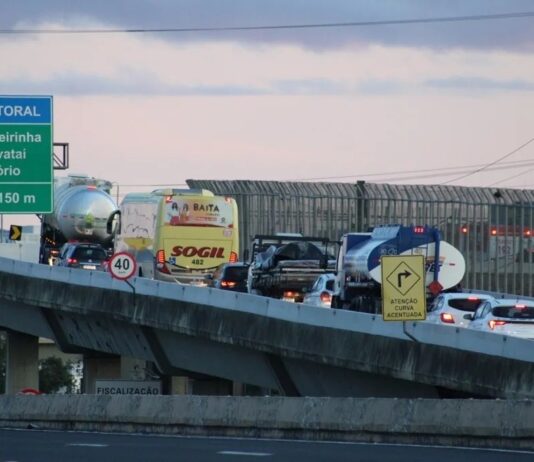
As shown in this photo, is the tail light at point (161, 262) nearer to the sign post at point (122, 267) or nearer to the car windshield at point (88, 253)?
the car windshield at point (88, 253)

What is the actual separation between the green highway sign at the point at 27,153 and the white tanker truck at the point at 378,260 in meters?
11.7

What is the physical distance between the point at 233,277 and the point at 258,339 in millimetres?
11846

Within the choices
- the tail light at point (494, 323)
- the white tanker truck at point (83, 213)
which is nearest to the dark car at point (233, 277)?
the white tanker truck at point (83, 213)

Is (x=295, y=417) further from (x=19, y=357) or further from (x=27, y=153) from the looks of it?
(x=19, y=357)

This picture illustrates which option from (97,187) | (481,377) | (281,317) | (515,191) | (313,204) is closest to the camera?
(481,377)

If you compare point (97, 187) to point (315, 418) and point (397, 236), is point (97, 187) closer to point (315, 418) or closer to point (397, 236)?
point (397, 236)

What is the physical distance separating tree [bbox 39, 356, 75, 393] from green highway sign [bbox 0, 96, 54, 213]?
82.2m

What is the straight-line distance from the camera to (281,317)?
33.6 meters

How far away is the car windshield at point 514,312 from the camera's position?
3014 cm

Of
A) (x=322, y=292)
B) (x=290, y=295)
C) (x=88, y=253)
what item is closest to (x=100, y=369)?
(x=88, y=253)

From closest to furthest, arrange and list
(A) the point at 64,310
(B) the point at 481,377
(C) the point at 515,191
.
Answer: (B) the point at 481,377 → (A) the point at 64,310 → (C) the point at 515,191

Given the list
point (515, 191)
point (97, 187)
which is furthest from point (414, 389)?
point (97, 187)

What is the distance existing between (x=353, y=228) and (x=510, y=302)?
Answer: 3469 centimetres

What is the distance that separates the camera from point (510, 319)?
30109 millimetres
